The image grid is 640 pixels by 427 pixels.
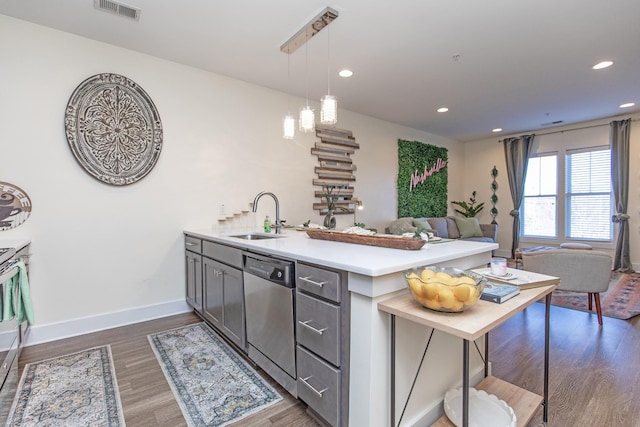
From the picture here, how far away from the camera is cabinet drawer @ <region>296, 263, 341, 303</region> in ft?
4.66

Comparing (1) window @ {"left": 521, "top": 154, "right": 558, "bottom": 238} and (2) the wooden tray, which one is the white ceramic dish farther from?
(1) window @ {"left": 521, "top": 154, "right": 558, "bottom": 238}

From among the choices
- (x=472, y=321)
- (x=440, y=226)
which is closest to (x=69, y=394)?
(x=472, y=321)

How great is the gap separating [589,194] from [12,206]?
8.26 m

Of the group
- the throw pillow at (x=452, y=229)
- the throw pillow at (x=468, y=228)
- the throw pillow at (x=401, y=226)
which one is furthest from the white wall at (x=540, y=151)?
the throw pillow at (x=401, y=226)

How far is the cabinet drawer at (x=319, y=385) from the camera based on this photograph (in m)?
1.44

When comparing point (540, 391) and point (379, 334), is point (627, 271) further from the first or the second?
point (379, 334)

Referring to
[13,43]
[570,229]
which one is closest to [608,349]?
[570,229]

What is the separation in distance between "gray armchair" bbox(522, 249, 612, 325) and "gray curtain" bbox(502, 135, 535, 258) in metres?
3.90

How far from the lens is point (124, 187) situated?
2936 mm

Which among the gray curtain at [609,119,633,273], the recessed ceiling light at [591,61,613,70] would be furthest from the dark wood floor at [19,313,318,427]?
the gray curtain at [609,119,633,273]

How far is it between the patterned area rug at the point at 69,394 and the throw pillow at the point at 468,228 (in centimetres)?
595

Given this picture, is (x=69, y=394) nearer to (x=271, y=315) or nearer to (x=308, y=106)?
(x=271, y=315)

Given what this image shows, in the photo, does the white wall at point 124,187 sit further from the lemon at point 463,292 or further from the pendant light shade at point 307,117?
the lemon at point 463,292

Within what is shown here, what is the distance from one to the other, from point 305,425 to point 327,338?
526mm
